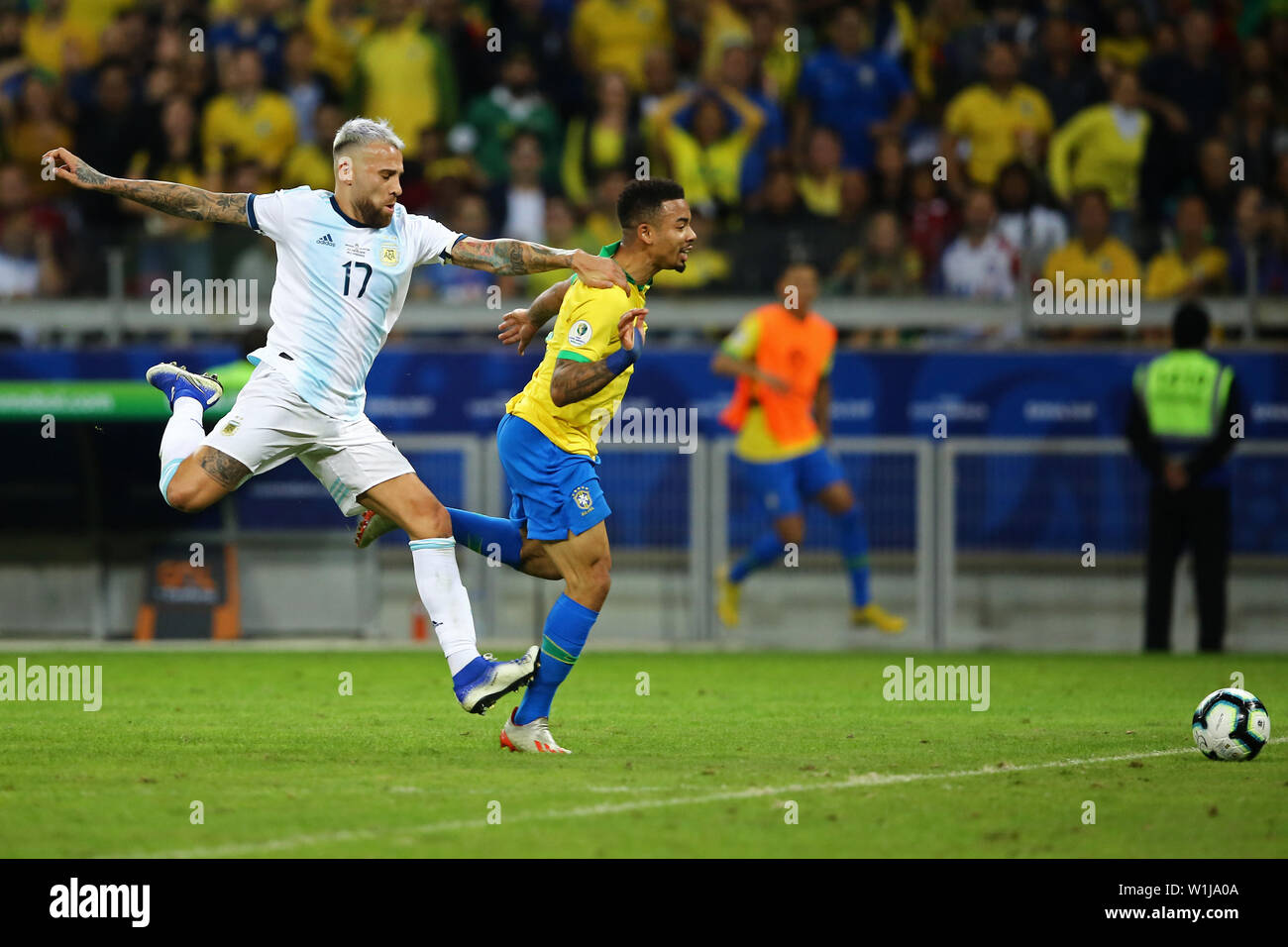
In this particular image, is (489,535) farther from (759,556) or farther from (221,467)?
(759,556)

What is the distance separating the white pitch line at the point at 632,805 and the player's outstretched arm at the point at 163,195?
10.1 ft

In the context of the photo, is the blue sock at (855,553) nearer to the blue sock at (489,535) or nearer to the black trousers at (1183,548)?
the black trousers at (1183,548)

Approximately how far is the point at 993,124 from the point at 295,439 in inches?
443

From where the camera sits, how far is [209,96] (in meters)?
18.6

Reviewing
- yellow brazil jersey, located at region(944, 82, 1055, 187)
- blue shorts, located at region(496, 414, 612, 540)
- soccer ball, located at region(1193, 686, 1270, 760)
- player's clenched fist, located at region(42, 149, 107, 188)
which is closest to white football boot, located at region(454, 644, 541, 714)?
blue shorts, located at region(496, 414, 612, 540)

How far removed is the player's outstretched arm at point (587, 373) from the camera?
289 inches

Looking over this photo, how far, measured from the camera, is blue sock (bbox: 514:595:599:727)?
7562 mm

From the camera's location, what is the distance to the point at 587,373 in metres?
7.42

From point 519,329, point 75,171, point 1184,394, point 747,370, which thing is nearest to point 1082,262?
point 1184,394

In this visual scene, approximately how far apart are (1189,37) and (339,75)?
8.26 metres

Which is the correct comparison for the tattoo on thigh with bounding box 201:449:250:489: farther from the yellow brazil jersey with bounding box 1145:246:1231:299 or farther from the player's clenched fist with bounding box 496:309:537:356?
the yellow brazil jersey with bounding box 1145:246:1231:299
